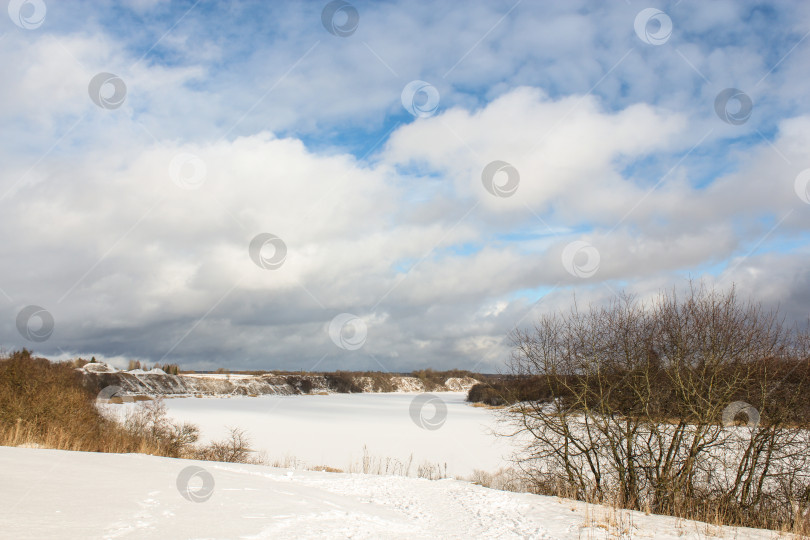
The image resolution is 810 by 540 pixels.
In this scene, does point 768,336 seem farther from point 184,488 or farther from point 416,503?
point 184,488

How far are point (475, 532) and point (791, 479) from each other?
1149 centimetres

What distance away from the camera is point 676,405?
52.7ft

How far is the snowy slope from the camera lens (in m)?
7.16

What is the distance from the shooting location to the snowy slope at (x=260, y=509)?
7156mm

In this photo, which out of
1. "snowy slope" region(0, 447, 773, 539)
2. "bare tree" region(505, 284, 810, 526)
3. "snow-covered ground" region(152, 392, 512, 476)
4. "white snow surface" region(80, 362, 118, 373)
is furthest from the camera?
"white snow surface" region(80, 362, 118, 373)

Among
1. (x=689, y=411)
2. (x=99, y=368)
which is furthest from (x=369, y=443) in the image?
(x=99, y=368)

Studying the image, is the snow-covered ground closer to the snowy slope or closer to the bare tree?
the bare tree

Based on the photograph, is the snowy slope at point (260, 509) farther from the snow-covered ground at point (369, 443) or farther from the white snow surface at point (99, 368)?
the white snow surface at point (99, 368)

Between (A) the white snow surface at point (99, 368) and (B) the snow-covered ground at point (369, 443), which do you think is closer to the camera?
(B) the snow-covered ground at point (369, 443)

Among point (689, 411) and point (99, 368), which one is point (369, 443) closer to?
point (689, 411)

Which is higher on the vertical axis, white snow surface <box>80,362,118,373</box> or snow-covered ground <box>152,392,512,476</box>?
white snow surface <box>80,362,118,373</box>

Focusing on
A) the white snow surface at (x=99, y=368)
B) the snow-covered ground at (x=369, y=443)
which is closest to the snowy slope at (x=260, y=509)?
the snow-covered ground at (x=369, y=443)

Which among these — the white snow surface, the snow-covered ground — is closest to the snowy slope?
the snow-covered ground

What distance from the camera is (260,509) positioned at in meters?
9.09
